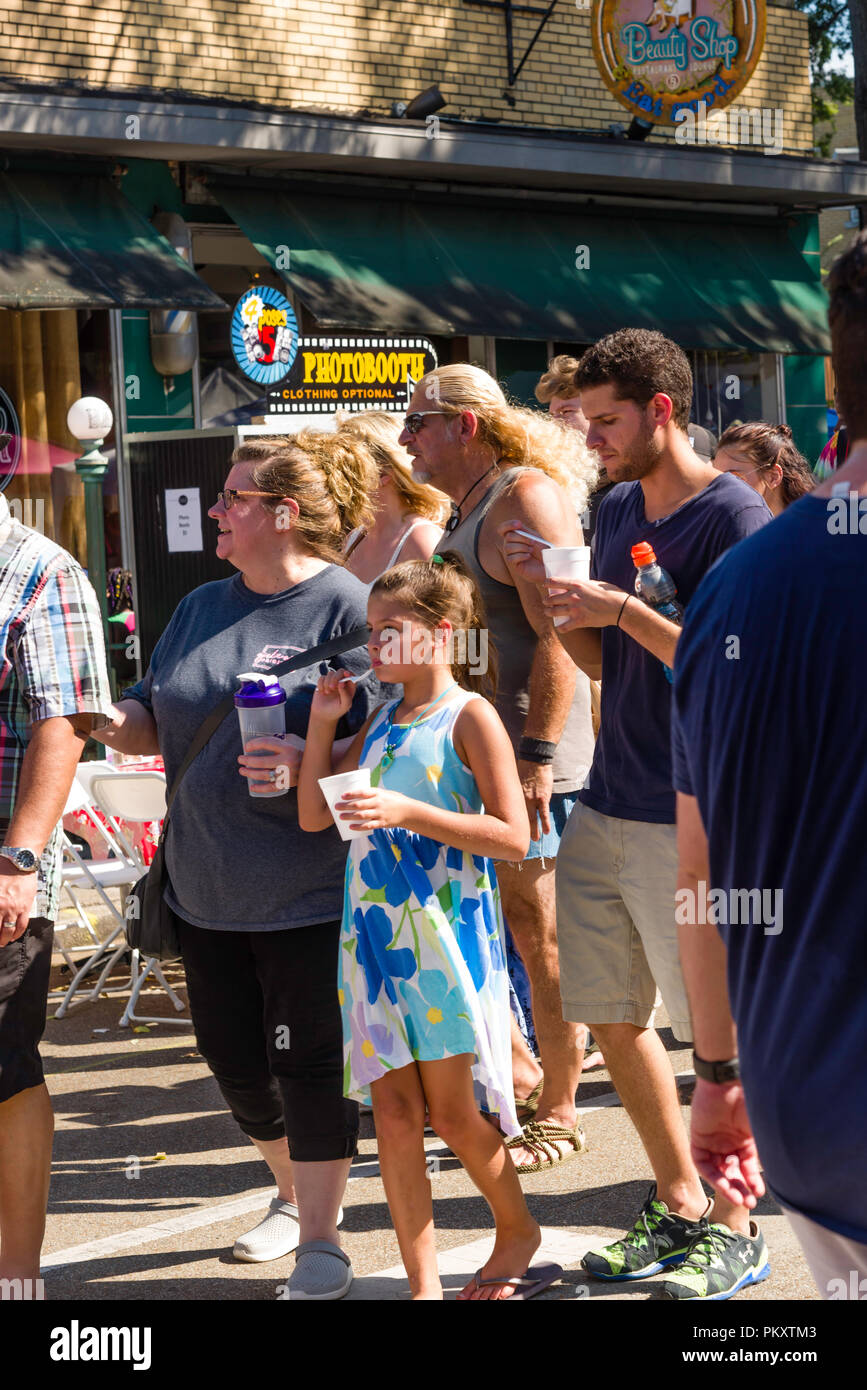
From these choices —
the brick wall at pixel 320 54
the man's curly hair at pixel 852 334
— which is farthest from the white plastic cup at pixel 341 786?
the brick wall at pixel 320 54

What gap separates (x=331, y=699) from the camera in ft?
13.4

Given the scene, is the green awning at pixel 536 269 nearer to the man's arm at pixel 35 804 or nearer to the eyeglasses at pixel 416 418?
the eyeglasses at pixel 416 418

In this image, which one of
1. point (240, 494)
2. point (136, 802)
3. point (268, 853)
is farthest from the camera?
point (136, 802)

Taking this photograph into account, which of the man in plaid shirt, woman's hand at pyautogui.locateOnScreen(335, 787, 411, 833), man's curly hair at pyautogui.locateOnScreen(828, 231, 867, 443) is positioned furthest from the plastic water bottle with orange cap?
man's curly hair at pyautogui.locateOnScreen(828, 231, 867, 443)

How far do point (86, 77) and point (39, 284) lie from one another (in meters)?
2.04

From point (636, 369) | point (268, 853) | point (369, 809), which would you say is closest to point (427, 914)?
point (369, 809)

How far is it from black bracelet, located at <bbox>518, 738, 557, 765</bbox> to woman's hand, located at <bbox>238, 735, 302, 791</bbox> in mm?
1194

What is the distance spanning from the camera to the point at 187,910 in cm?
429

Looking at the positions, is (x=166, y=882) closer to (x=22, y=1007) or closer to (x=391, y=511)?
(x=22, y=1007)

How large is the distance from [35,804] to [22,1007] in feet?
1.61

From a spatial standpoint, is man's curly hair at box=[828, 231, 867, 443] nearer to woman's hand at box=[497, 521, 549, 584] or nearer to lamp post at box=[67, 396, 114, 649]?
woman's hand at box=[497, 521, 549, 584]

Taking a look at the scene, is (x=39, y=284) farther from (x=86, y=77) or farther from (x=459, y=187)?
(x=459, y=187)

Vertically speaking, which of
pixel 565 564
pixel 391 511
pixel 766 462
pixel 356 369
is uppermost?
pixel 356 369
